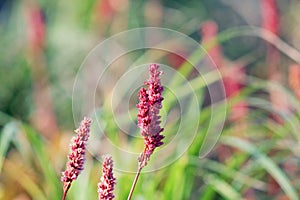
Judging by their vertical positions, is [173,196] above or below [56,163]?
below

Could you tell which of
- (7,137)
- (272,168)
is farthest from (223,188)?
(7,137)

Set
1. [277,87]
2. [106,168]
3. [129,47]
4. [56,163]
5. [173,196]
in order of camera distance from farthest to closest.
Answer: [129,47], [56,163], [277,87], [173,196], [106,168]

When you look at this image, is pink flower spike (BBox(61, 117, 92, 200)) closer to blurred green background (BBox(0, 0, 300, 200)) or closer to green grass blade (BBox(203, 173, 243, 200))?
blurred green background (BBox(0, 0, 300, 200))

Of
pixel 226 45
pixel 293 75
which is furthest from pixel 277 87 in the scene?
pixel 226 45

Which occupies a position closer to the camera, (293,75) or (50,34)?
(293,75)

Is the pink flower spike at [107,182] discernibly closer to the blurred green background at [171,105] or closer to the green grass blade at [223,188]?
the blurred green background at [171,105]

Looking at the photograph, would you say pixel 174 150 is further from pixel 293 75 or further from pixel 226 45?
pixel 226 45

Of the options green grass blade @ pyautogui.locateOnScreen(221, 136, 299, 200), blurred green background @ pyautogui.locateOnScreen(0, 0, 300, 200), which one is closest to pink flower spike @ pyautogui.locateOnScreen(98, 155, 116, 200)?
blurred green background @ pyautogui.locateOnScreen(0, 0, 300, 200)

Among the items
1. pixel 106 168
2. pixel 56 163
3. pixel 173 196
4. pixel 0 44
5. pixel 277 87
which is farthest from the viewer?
pixel 0 44
